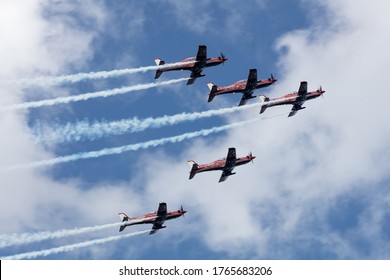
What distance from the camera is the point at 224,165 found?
136m

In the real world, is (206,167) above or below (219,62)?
below

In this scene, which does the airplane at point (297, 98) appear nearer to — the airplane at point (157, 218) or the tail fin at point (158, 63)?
the tail fin at point (158, 63)

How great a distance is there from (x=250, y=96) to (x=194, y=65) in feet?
37.0

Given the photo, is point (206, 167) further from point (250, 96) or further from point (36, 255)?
point (36, 255)

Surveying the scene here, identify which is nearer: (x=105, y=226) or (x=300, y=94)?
(x=105, y=226)

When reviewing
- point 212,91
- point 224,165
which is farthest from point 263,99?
point 224,165

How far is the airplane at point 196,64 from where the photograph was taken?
13484cm

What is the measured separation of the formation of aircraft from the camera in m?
135

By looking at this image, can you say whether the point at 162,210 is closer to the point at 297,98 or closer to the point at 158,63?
the point at 158,63

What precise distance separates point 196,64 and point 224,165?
1633 centimetres

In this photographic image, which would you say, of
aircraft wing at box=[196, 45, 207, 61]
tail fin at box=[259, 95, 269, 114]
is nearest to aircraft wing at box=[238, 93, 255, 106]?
tail fin at box=[259, 95, 269, 114]

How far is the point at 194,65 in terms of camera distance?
135 metres
